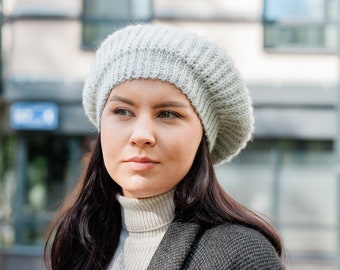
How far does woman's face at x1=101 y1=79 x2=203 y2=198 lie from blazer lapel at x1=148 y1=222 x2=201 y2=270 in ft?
0.36

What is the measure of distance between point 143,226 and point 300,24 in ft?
29.3

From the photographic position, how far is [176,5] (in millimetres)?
10414

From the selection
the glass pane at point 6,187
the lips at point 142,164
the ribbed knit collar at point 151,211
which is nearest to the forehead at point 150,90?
the lips at point 142,164

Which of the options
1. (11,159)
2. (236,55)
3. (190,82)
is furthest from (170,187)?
(11,159)

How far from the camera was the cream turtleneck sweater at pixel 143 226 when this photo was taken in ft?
Result: 6.42

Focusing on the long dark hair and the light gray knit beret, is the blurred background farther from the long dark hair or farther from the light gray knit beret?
the light gray knit beret

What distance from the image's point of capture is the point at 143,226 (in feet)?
6.56

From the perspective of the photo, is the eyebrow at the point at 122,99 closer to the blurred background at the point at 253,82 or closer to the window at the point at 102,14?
the blurred background at the point at 253,82

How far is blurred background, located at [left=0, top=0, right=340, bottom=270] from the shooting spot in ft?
33.9

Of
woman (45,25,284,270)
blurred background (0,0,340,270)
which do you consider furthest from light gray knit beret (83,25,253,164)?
blurred background (0,0,340,270)

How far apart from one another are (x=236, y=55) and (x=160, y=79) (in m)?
8.63

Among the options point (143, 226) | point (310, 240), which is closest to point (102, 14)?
point (310, 240)

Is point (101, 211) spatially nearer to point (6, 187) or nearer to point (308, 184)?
point (308, 184)

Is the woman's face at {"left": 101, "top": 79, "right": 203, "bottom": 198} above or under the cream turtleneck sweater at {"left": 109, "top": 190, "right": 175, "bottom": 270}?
above
